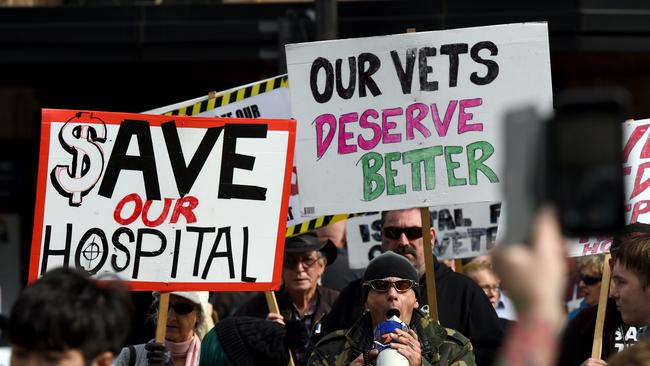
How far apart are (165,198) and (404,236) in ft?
5.05

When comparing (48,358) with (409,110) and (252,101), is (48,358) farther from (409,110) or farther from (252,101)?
(252,101)

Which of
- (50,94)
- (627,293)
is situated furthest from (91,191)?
(50,94)

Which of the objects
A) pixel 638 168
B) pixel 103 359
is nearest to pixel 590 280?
pixel 638 168

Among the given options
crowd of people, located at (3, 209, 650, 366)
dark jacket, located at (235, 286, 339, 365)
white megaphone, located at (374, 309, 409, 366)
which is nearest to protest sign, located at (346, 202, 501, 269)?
crowd of people, located at (3, 209, 650, 366)

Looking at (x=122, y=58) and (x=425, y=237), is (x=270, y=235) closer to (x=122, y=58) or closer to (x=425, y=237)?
(x=425, y=237)

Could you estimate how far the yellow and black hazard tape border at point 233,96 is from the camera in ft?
23.5

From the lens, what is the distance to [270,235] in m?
5.84

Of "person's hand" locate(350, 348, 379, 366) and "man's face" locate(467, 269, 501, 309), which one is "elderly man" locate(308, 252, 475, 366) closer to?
"person's hand" locate(350, 348, 379, 366)

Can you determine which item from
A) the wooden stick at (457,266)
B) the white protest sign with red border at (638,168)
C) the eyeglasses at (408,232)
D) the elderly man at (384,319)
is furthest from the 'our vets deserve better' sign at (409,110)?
the wooden stick at (457,266)

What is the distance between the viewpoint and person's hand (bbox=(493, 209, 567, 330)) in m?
1.95

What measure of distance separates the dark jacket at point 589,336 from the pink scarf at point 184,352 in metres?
1.59

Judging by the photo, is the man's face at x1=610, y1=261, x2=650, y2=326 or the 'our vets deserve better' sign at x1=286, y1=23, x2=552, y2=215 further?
the 'our vets deserve better' sign at x1=286, y1=23, x2=552, y2=215

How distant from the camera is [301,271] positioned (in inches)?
281

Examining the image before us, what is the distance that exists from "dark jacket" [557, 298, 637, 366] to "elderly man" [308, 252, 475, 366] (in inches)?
26.4
